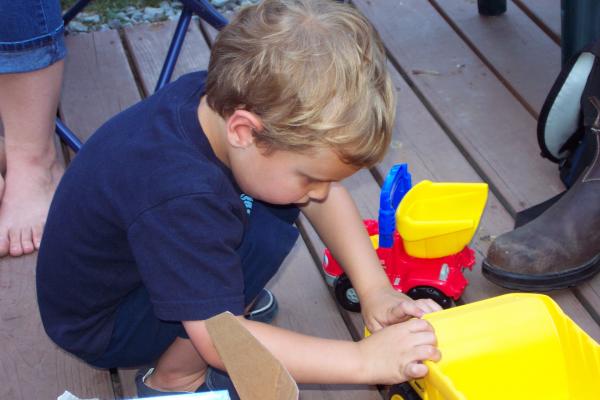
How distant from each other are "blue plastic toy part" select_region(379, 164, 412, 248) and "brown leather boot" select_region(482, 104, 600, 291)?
204 mm

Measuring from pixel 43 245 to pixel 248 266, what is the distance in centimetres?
31

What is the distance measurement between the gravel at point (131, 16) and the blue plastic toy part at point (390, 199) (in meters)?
1.24

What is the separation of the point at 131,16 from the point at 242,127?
171cm

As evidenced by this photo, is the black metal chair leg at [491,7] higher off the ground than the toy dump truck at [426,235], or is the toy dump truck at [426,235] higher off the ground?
the toy dump truck at [426,235]

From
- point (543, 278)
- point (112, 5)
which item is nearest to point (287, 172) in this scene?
point (543, 278)

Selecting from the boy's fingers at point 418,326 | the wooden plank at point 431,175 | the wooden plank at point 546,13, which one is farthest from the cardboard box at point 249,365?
the wooden plank at point 546,13

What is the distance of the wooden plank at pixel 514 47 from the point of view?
7.22 feet

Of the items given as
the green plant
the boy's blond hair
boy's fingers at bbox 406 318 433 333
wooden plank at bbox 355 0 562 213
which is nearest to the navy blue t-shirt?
the boy's blond hair

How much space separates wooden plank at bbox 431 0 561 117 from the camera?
220 cm

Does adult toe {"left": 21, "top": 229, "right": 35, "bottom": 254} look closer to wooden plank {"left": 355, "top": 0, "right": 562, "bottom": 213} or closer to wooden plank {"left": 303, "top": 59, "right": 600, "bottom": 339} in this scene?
wooden plank {"left": 303, "top": 59, "right": 600, "bottom": 339}

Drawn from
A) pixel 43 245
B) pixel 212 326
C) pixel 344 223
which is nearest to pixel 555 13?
pixel 344 223

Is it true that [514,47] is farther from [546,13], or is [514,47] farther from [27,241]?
[27,241]

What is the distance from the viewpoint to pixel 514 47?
2357mm

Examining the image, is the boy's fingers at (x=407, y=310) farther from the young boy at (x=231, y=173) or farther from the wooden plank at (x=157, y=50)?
the wooden plank at (x=157, y=50)
